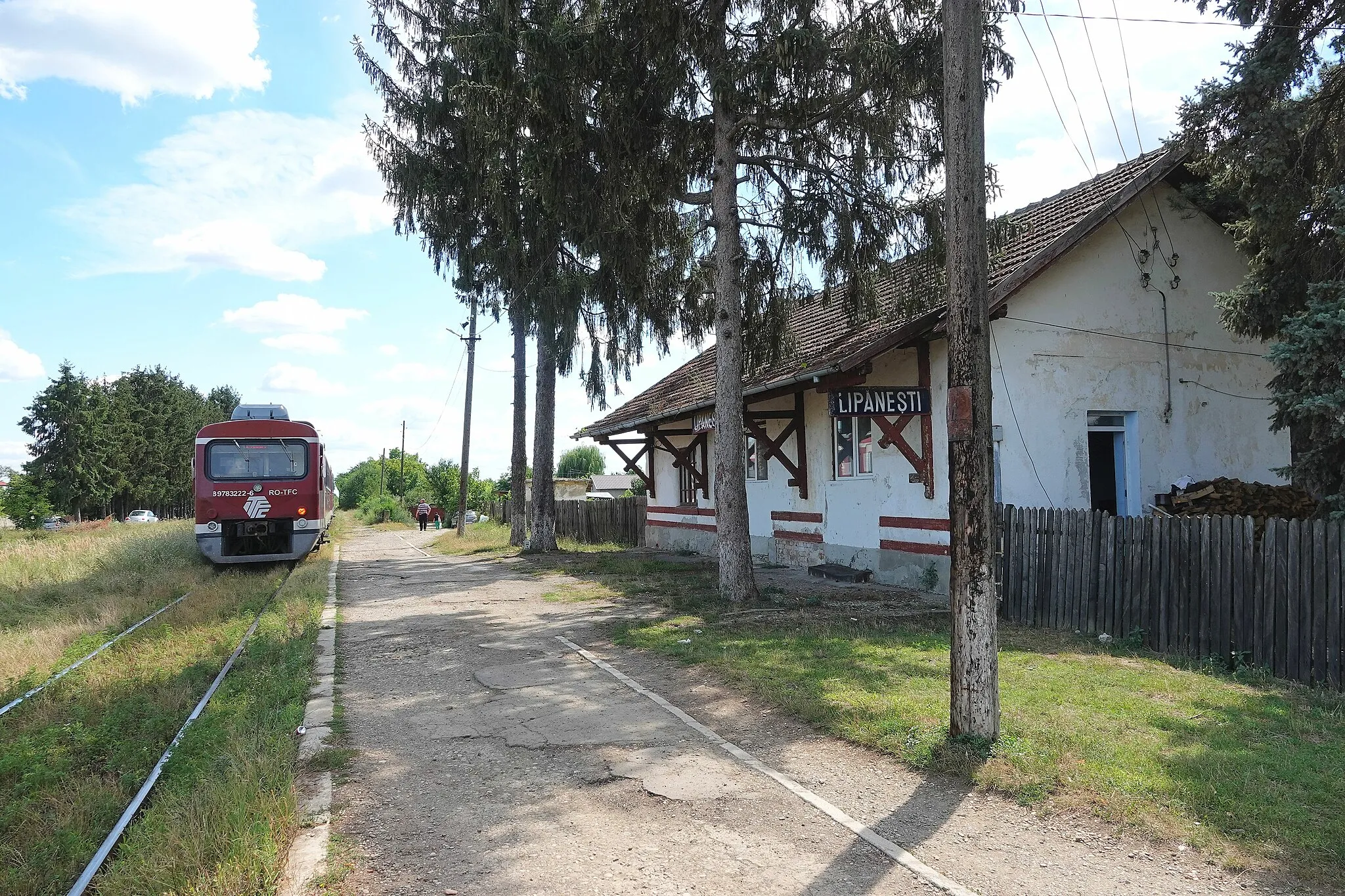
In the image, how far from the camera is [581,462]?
118 meters

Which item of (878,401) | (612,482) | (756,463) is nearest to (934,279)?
(878,401)

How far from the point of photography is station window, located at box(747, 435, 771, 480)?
58.4 feet

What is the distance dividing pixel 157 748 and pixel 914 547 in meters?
9.84

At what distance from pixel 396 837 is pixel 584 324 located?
15.6m

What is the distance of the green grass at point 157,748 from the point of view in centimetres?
394

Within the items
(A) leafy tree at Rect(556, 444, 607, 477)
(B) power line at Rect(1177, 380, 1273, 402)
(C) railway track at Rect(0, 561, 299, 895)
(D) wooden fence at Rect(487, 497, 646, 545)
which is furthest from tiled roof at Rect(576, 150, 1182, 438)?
(A) leafy tree at Rect(556, 444, 607, 477)

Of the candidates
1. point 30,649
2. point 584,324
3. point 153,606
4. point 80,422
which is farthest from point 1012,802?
point 80,422

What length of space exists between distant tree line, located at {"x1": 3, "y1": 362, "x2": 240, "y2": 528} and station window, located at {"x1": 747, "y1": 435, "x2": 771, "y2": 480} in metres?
40.6

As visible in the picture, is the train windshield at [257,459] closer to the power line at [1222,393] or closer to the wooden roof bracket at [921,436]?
the wooden roof bracket at [921,436]

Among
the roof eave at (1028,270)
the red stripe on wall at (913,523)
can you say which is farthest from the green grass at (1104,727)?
the roof eave at (1028,270)

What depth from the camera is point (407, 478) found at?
87.9 m

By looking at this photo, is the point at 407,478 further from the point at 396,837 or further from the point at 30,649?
the point at 396,837

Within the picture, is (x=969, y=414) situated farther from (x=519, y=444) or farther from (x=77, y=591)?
(x=519, y=444)

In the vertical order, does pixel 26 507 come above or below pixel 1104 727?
above
